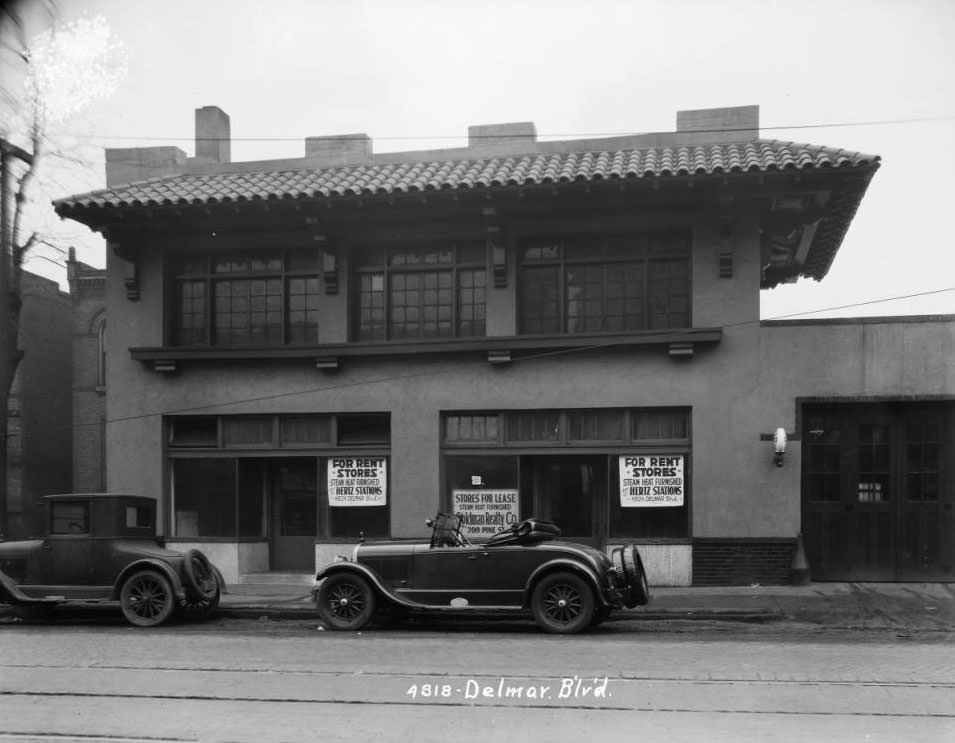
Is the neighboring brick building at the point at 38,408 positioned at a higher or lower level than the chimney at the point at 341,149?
lower

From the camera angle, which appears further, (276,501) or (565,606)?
(276,501)

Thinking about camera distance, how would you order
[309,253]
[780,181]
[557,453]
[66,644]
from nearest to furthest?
[66,644] → [780,181] → [557,453] → [309,253]

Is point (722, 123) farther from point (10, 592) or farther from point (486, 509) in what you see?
point (10, 592)

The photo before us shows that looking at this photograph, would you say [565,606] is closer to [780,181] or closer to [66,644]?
[66,644]

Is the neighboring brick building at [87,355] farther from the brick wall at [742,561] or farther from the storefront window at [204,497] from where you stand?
the brick wall at [742,561]

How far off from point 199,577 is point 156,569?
615mm

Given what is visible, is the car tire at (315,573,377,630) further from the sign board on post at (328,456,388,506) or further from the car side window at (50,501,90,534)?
the sign board on post at (328,456,388,506)

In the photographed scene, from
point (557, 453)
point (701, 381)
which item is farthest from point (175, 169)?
point (701, 381)

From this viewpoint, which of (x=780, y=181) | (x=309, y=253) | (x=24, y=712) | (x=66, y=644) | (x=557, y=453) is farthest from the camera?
(x=309, y=253)

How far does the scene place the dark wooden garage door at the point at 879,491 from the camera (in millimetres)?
15302

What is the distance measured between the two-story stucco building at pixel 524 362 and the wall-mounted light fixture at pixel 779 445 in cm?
12

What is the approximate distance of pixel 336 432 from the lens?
16984mm

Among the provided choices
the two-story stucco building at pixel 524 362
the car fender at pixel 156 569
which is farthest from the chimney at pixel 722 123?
the car fender at pixel 156 569

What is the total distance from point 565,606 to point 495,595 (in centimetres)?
87
